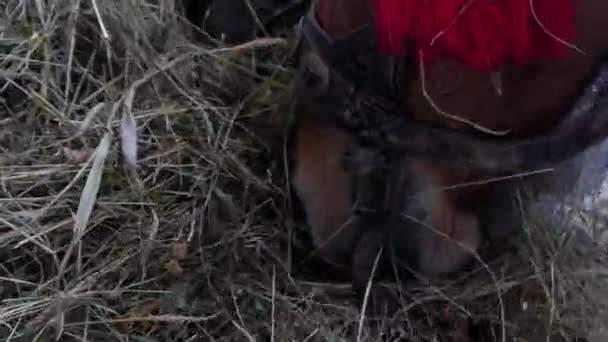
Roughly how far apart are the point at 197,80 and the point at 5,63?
0.20 metres

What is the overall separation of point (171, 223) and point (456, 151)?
320mm

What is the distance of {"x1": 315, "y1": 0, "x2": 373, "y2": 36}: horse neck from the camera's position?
661mm

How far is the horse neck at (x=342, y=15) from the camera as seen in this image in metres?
0.66

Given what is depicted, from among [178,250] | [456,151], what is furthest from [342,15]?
[178,250]

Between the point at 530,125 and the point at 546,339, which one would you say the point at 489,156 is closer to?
the point at 530,125

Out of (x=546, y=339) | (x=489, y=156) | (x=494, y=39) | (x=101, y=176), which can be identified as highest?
(x=494, y=39)

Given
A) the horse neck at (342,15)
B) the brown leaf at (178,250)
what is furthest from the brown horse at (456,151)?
the brown leaf at (178,250)

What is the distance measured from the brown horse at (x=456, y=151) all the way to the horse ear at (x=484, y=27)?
2cm

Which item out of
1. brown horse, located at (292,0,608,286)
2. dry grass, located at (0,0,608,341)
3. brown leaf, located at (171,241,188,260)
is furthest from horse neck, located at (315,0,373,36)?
brown leaf, located at (171,241,188,260)

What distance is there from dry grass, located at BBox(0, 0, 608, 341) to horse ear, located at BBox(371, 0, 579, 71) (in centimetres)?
29

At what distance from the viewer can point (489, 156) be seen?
69 cm

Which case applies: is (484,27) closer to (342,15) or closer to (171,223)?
(342,15)

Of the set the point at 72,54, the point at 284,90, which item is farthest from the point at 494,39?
the point at 72,54

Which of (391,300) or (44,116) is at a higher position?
(44,116)
